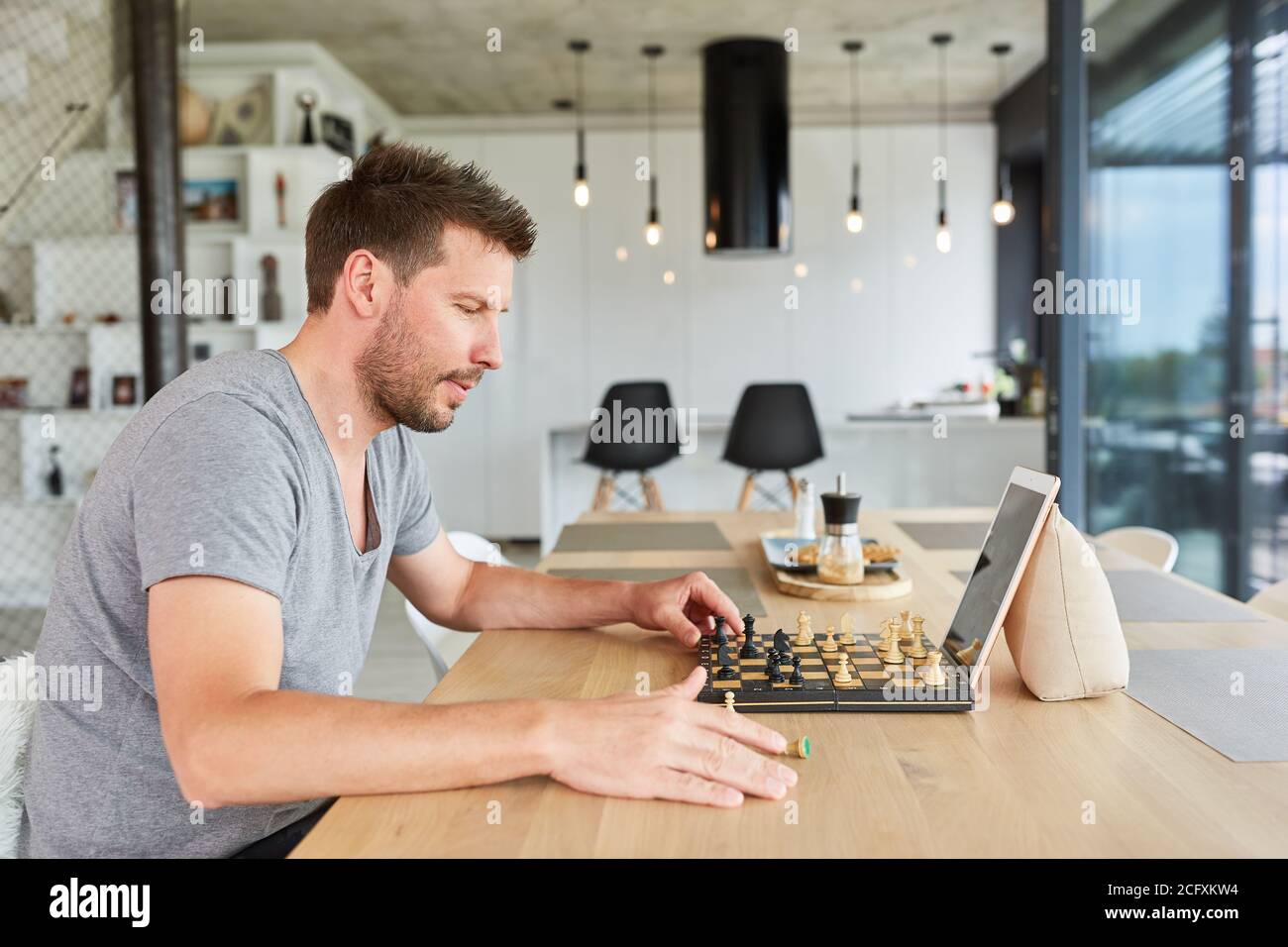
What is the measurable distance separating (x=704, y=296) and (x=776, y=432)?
6.41 feet

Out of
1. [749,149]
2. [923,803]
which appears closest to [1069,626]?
[923,803]

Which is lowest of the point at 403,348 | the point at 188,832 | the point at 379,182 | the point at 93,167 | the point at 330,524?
the point at 188,832

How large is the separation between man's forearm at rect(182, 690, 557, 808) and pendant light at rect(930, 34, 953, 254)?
538 centimetres

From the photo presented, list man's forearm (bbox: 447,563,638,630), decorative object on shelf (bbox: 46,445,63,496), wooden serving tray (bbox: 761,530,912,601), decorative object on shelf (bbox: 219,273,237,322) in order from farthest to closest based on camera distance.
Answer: decorative object on shelf (bbox: 219,273,237,322) < decorative object on shelf (bbox: 46,445,63,496) < wooden serving tray (bbox: 761,530,912,601) < man's forearm (bbox: 447,563,638,630)

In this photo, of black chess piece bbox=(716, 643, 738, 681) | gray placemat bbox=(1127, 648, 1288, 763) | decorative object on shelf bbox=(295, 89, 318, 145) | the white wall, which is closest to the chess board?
black chess piece bbox=(716, 643, 738, 681)

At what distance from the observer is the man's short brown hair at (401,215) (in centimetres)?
124

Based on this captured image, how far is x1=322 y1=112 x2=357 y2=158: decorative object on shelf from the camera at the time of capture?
5465mm

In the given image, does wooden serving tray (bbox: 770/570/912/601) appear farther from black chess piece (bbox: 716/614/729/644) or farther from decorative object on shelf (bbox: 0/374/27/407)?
decorative object on shelf (bbox: 0/374/27/407)

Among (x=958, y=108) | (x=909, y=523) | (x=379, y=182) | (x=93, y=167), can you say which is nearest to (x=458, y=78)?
(x=93, y=167)

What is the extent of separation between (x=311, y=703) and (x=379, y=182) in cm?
65

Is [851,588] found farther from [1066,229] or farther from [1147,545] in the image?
[1066,229]

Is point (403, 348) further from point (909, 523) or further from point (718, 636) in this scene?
point (909, 523)
